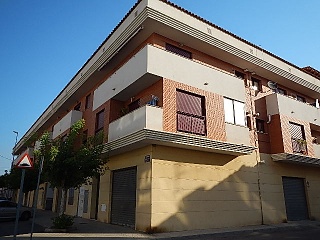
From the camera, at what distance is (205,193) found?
1241 cm

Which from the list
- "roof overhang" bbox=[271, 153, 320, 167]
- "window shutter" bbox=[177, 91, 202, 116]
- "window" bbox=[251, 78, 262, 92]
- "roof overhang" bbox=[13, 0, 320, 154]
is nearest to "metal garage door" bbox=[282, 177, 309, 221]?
"roof overhang" bbox=[271, 153, 320, 167]

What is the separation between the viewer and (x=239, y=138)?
45.8 ft

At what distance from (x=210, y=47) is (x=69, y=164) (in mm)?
9524

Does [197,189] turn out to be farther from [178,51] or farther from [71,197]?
[71,197]

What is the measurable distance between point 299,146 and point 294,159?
161 cm

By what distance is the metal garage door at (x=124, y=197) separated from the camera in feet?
40.8

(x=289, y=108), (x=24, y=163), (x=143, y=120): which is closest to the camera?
(x=24, y=163)

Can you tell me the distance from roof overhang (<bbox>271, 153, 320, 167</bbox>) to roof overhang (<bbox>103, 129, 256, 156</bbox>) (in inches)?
123

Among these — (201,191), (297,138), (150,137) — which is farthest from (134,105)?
(297,138)

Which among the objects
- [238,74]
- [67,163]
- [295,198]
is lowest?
[295,198]

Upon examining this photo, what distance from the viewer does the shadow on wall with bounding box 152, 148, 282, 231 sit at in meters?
11.2

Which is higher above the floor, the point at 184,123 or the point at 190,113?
the point at 190,113

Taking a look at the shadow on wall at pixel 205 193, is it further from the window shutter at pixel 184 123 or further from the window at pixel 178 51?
the window at pixel 178 51

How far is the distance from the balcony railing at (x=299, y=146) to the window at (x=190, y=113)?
23.4 ft
